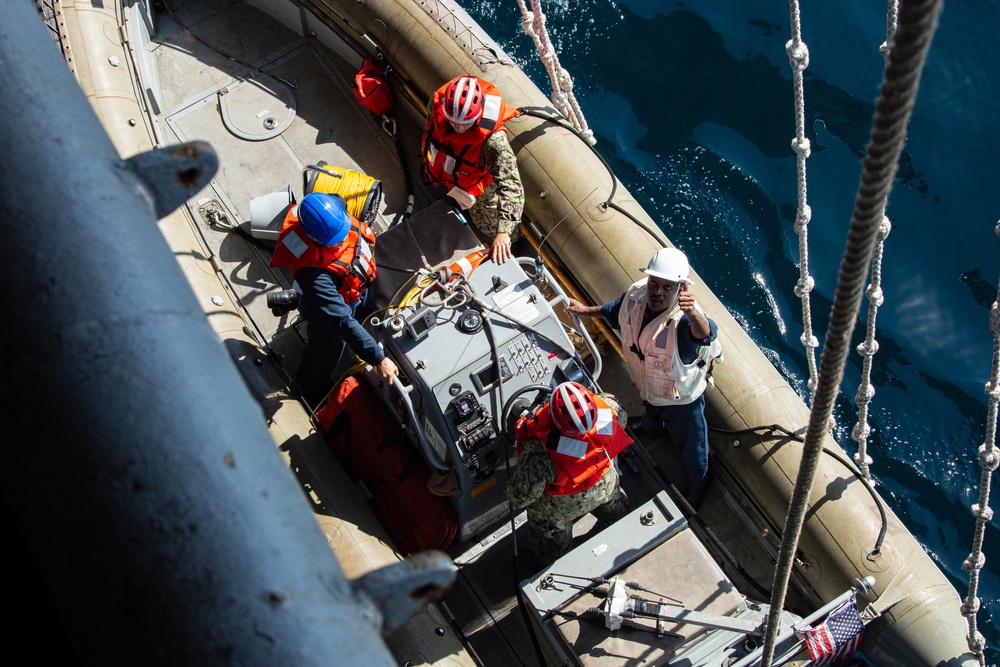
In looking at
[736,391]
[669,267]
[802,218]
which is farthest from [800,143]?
[736,391]

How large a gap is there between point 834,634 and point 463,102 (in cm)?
357

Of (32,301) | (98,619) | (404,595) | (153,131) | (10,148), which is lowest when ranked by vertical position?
(404,595)

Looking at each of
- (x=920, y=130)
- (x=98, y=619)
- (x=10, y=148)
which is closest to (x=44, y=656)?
(x=98, y=619)

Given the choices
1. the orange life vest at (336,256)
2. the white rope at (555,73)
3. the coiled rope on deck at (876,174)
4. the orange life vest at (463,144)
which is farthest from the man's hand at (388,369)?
the coiled rope on deck at (876,174)

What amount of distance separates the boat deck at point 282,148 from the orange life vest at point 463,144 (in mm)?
688

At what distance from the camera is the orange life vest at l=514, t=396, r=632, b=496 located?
178 inches

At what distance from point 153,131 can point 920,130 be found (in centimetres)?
607

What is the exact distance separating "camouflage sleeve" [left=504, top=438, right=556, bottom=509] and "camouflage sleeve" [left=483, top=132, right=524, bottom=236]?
1.71m

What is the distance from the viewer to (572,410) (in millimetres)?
4445

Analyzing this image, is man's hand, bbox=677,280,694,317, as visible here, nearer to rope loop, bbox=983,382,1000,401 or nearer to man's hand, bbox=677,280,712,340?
man's hand, bbox=677,280,712,340

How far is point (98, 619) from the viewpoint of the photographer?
56.5 inches

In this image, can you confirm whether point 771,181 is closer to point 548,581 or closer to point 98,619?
point 548,581

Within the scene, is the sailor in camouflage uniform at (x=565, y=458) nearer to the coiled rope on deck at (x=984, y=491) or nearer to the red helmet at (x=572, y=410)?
the red helmet at (x=572, y=410)

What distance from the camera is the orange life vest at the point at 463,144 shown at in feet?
19.1
